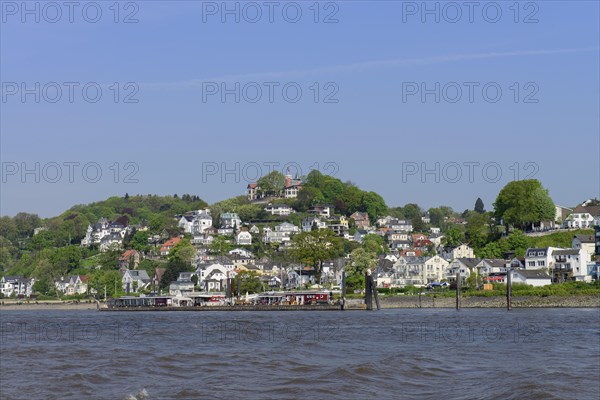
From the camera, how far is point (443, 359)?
103ft

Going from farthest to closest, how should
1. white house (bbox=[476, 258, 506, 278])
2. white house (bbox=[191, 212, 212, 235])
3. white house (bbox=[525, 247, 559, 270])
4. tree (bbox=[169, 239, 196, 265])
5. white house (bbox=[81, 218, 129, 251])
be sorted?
white house (bbox=[191, 212, 212, 235]) → white house (bbox=[81, 218, 129, 251]) → tree (bbox=[169, 239, 196, 265]) → white house (bbox=[476, 258, 506, 278]) → white house (bbox=[525, 247, 559, 270])

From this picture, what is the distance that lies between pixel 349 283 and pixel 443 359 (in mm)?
74543

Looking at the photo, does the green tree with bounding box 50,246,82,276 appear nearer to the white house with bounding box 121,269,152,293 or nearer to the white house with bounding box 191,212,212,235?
the white house with bounding box 121,269,152,293

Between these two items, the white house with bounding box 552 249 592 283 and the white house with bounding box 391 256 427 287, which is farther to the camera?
the white house with bounding box 391 256 427 287

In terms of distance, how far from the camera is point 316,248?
11650 cm

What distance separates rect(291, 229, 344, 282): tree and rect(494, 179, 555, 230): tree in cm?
2284

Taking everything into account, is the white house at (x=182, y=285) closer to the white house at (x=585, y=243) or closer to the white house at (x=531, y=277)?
the white house at (x=531, y=277)

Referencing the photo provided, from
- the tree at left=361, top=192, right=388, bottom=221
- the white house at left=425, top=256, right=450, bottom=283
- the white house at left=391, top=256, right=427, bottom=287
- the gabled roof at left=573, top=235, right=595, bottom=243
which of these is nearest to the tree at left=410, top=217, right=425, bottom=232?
the tree at left=361, top=192, right=388, bottom=221

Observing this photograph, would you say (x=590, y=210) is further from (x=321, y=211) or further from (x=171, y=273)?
(x=321, y=211)

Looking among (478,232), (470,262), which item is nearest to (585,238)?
(470,262)

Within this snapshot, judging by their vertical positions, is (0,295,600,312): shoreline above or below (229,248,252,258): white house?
below

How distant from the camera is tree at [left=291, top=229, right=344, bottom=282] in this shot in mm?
115938

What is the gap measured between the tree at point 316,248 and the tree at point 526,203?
22838mm

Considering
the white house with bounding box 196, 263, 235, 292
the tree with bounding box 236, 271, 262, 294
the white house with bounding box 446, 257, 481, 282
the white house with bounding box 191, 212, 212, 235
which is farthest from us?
the white house with bounding box 191, 212, 212, 235
